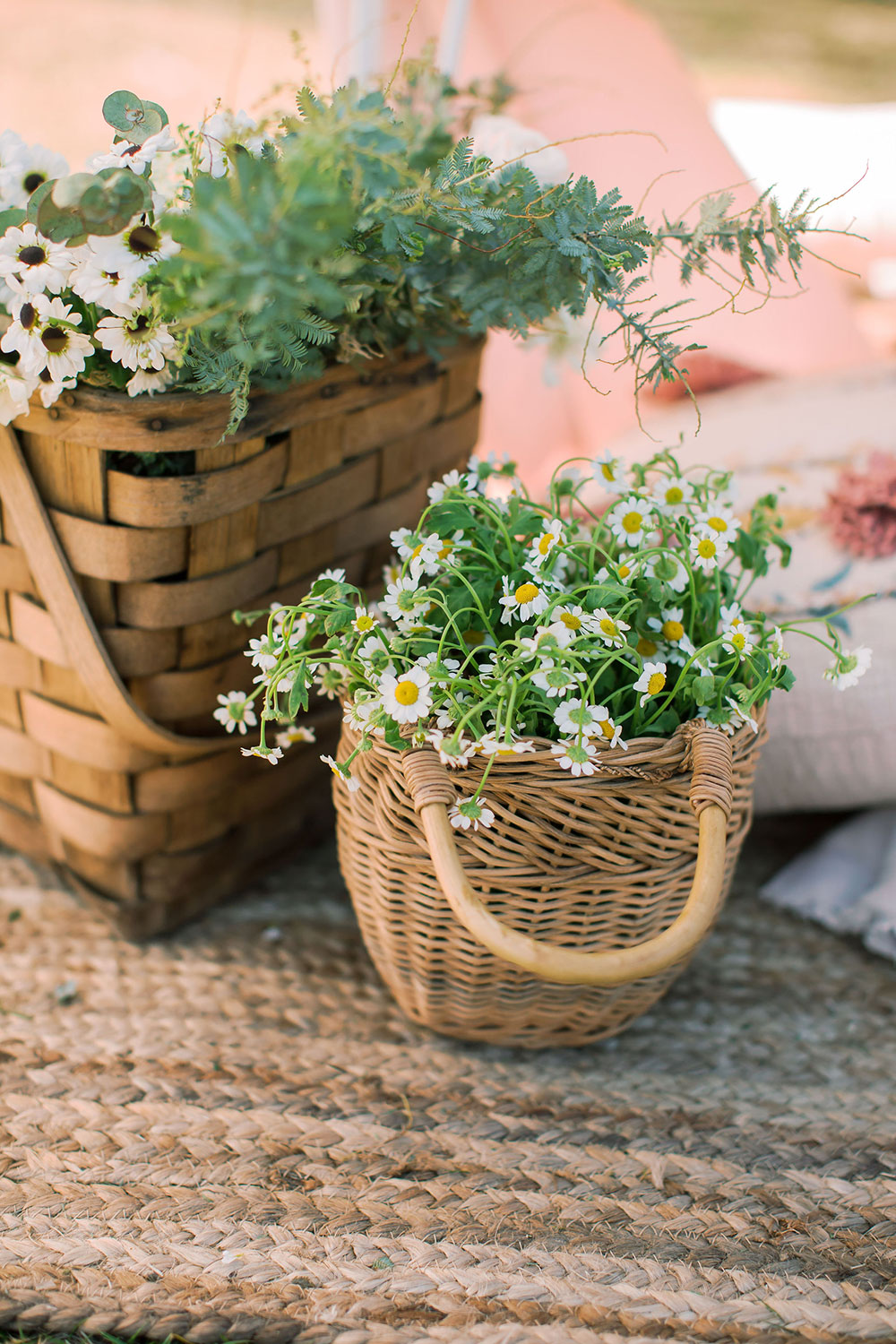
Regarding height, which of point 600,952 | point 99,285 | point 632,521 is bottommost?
point 600,952

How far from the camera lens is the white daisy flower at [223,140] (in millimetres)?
561

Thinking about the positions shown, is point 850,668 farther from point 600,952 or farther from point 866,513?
point 866,513

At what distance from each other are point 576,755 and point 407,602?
0.13 m

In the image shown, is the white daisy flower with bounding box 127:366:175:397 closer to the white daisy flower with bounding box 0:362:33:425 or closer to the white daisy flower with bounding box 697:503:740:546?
the white daisy flower with bounding box 0:362:33:425

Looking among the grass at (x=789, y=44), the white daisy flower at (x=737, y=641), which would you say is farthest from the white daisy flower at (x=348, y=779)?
the grass at (x=789, y=44)

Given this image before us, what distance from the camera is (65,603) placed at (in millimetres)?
648

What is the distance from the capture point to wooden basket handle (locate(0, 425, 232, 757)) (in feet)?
2.05

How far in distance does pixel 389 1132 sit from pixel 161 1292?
0.17m

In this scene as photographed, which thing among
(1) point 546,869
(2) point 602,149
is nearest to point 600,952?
(1) point 546,869

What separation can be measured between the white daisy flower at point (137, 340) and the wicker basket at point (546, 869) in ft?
0.81

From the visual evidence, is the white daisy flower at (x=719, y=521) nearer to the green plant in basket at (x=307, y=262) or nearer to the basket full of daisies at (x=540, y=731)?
the basket full of daisies at (x=540, y=731)

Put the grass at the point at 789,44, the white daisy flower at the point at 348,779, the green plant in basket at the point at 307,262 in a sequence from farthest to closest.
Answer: the grass at the point at 789,44
the white daisy flower at the point at 348,779
the green plant in basket at the point at 307,262

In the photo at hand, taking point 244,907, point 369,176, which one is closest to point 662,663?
point 369,176

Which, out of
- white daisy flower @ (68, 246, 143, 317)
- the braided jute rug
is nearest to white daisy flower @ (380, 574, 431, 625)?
white daisy flower @ (68, 246, 143, 317)
